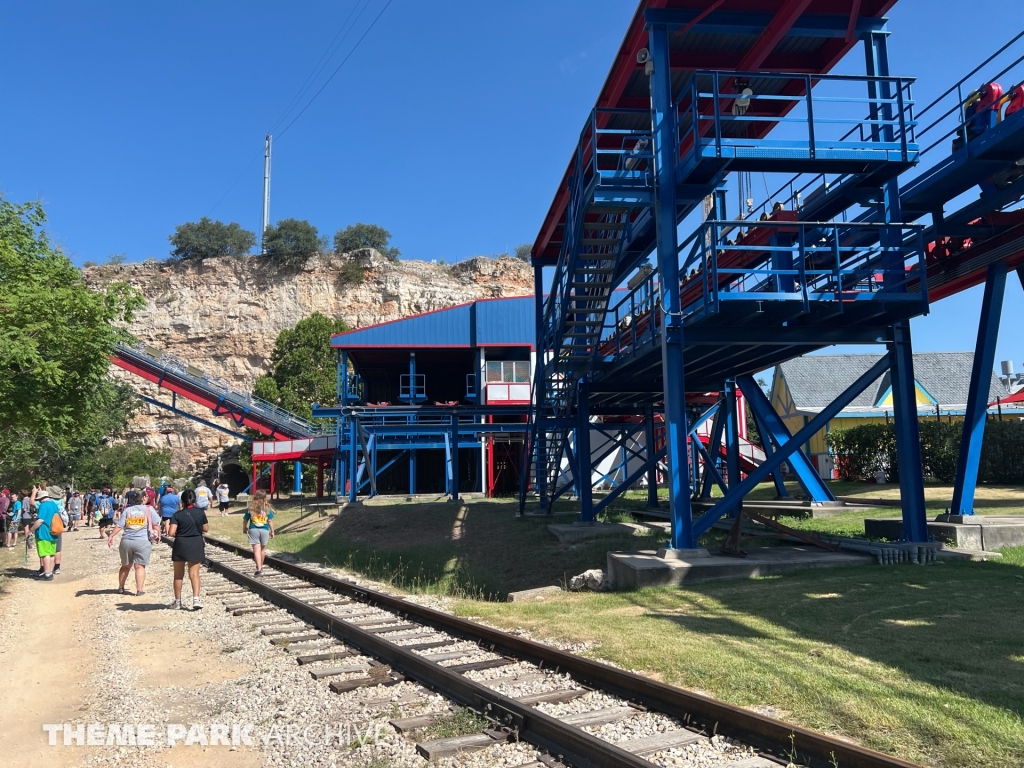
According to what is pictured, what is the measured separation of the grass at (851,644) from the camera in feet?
14.5

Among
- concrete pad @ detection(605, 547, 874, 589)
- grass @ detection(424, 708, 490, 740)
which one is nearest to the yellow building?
concrete pad @ detection(605, 547, 874, 589)

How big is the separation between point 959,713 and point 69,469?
4472cm

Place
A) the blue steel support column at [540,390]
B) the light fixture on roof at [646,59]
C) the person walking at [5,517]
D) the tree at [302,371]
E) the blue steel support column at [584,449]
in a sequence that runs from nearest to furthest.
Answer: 1. the light fixture on roof at [646,59]
2. the blue steel support column at [584,449]
3. the blue steel support column at [540,390]
4. the person walking at [5,517]
5. the tree at [302,371]

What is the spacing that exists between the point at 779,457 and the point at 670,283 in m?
3.17

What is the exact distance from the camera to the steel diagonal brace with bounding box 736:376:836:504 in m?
15.9

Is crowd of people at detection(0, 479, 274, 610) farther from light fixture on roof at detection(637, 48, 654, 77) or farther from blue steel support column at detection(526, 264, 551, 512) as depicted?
light fixture on roof at detection(637, 48, 654, 77)

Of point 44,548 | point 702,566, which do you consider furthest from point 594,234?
point 44,548

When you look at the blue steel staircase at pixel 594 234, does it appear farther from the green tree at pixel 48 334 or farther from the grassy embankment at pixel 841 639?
the green tree at pixel 48 334

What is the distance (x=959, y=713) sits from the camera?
179 inches

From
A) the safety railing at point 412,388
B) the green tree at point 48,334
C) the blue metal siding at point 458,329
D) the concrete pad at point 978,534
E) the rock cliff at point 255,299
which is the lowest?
the concrete pad at point 978,534

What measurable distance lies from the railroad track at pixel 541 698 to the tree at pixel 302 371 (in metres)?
40.0

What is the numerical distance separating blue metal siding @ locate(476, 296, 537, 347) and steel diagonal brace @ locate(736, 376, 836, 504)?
21.9 metres

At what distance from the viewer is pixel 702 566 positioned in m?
10.3

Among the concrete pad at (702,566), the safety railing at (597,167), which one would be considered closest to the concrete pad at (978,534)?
the concrete pad at (702,566)
